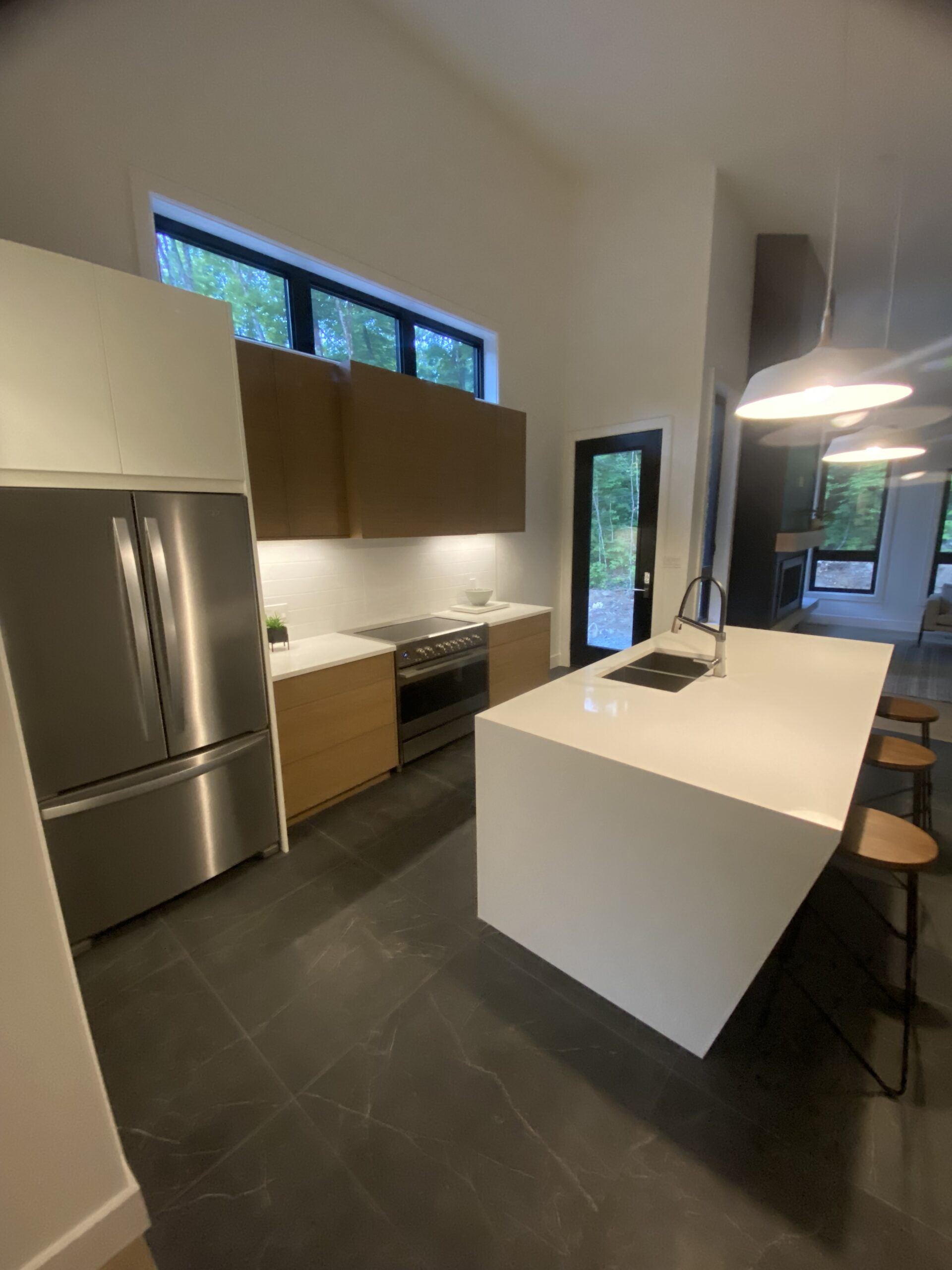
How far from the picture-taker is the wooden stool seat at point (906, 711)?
2.29 metres

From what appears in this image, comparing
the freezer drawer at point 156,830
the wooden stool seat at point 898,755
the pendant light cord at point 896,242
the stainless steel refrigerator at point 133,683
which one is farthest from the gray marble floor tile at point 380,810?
the pendant light cord at point 896,242

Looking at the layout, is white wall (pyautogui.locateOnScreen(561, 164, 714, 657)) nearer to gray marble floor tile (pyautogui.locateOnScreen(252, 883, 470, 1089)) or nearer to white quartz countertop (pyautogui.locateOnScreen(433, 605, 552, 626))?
white quartz countertop (pyautogui.locateOnScreen(433, 605, 552, 626))

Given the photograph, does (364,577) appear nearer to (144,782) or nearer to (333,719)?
(333,719)

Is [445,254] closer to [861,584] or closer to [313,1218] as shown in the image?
[313,1218]

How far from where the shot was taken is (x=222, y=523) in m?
1.99

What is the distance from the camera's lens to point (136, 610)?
5.86 ft

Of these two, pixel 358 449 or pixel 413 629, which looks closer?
pixel 358 449

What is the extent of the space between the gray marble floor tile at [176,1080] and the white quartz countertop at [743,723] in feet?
4.03

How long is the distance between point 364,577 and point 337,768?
1.25 meters

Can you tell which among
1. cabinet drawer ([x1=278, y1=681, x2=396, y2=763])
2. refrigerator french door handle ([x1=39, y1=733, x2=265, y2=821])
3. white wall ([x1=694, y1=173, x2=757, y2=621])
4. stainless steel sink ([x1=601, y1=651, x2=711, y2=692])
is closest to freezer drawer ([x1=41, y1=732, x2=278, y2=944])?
refrigerator french door handle ([x1=39, y1=733, x2=265, y2=821])

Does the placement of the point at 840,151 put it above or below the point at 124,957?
above

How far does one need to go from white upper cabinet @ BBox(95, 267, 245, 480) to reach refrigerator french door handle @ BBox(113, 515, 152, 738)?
23cm

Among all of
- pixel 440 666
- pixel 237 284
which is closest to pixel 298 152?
pixel 237 284

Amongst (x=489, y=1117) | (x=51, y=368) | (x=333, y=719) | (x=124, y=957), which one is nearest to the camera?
(x=489, y=1117)
